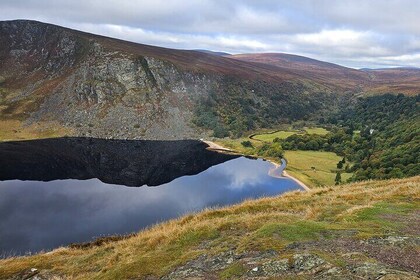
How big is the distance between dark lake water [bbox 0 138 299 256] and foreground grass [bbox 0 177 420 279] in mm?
26860

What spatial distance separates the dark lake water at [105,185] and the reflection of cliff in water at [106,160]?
241mm

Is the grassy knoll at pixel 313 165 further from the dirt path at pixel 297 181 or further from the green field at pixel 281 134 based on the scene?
the green field at pixel 281 134

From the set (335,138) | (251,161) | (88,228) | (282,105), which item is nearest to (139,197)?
(88,228)

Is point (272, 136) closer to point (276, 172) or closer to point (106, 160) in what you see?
point (276, 172)

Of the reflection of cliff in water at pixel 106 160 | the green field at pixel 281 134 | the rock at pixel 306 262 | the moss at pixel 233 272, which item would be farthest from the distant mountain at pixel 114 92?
the rock at pixel 306 262

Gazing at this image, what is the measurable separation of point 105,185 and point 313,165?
56.7m

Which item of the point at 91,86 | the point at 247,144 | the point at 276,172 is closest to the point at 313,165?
the point at 276,172

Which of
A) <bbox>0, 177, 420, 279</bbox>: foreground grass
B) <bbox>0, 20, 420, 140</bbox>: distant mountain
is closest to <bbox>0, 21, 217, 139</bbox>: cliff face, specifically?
<bbox>0, 20, 420, 140</bbox>: distant mountain

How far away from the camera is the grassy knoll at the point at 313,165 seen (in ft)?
289

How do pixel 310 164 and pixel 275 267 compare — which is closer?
pixel 275 267

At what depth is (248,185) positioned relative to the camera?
3410 inches

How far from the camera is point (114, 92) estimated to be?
16100 centimetres

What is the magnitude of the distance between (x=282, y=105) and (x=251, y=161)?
88.9 m

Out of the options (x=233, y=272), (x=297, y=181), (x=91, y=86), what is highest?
(x=233, y=272)
